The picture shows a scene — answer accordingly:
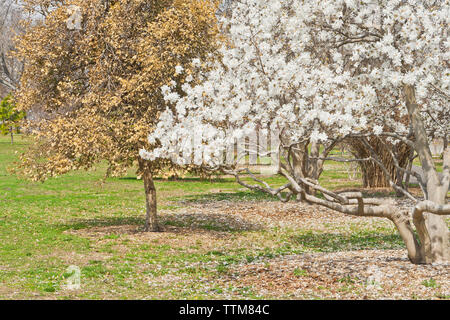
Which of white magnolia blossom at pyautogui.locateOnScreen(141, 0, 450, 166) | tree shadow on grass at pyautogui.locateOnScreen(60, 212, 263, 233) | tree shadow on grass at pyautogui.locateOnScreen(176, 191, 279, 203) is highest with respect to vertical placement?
white magnolia blossom at pyautogui.locateOnScreen(141, 0, 450, 166)

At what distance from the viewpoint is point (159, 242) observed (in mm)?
15789

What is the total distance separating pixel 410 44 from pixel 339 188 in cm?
2022

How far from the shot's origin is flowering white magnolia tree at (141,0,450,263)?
9.52 m

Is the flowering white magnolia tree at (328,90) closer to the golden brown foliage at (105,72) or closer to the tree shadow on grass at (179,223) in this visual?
the golden brown foliage at (105,72)

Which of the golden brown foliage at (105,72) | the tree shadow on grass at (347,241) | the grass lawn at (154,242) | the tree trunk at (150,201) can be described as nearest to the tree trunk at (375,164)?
the grass lawn at (154,242)

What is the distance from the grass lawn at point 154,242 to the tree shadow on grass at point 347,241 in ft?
0.09

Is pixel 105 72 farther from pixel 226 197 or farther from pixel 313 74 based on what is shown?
pixel 226 197

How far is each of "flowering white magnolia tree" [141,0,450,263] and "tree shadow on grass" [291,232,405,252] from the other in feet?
13.6

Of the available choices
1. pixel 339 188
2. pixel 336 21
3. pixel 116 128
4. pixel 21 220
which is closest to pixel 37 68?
pixel 116 128

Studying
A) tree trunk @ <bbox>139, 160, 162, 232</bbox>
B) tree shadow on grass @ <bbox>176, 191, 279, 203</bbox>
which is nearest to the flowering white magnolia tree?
tree trunk @ <bbox>139, 160, 162, 232</bbox>

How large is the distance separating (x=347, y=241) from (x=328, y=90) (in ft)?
23.3

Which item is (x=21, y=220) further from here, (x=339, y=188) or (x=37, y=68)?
(x=339, y=188)

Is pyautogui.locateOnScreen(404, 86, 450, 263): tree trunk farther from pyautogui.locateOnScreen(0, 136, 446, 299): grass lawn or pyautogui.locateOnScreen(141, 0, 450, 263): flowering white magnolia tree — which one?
pyautogui.locateOnScreen(0, 136, 446, 299): grass lawn

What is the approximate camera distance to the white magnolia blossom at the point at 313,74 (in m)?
9.48
